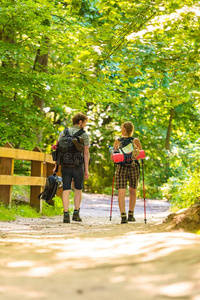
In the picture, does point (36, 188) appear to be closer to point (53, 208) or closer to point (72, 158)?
point (53, 208)

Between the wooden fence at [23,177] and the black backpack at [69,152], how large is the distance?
1671 mm

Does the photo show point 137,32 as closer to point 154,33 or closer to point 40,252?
point 154,33

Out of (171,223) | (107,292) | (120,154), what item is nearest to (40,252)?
(107,292)

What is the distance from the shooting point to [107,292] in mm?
3025

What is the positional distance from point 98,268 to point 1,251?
1407mm

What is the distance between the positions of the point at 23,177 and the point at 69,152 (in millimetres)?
2120

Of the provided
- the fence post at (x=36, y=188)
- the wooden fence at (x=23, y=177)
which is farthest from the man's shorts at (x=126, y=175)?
the fence post at (x=36, y=188)

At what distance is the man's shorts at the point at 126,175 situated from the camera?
9.47 meters

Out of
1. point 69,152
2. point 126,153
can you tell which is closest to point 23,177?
point 69,152

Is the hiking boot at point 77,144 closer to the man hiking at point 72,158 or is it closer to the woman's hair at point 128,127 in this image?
the man hiking at point 72,158

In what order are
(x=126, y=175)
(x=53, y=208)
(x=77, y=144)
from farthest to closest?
(x=53, y=208), (x=126, y=175), (x=77, y=144)

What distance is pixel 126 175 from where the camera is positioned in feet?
31.3

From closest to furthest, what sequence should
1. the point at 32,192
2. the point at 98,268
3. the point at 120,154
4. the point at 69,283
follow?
the point at 69,283 → the point at 98,268 → the point at 120,154 → the point at 32,192

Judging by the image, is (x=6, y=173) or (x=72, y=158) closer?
(x=72, y=158)
